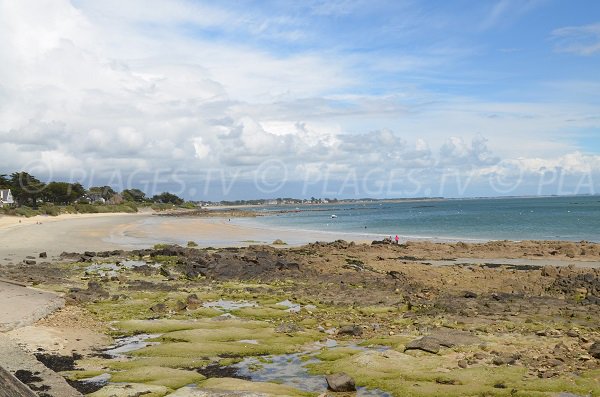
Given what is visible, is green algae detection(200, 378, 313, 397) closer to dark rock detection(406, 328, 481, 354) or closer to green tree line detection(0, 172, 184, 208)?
dark rock detection(406, 328, 481, 354)

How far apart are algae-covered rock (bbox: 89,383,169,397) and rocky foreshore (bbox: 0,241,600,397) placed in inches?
1.4

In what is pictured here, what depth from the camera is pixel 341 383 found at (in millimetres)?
10992

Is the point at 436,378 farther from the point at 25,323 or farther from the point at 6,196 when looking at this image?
the point at 6,196

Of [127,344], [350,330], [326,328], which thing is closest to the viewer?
[127,344]

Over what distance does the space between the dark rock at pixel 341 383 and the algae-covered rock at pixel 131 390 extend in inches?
129

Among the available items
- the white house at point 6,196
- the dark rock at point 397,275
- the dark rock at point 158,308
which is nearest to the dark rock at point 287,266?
the dark rock at point 397,275

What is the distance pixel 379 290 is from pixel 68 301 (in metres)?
12.3

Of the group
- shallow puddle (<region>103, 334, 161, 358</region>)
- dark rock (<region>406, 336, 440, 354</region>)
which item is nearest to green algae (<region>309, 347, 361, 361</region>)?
dark rock (<region>406, 336, 440, 354</region>)

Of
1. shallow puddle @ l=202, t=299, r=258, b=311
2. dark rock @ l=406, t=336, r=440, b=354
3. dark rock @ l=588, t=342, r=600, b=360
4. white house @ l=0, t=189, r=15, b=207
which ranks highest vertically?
white house @ l=0, t=189, r=15, b=207

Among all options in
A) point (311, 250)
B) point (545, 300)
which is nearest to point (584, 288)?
point (545, 300)

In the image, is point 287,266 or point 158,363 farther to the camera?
point 287,266

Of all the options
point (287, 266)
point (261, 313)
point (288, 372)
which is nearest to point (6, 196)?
point (287, 266)

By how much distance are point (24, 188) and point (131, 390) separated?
462 ft

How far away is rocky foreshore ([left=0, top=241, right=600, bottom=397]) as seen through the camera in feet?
37.0
